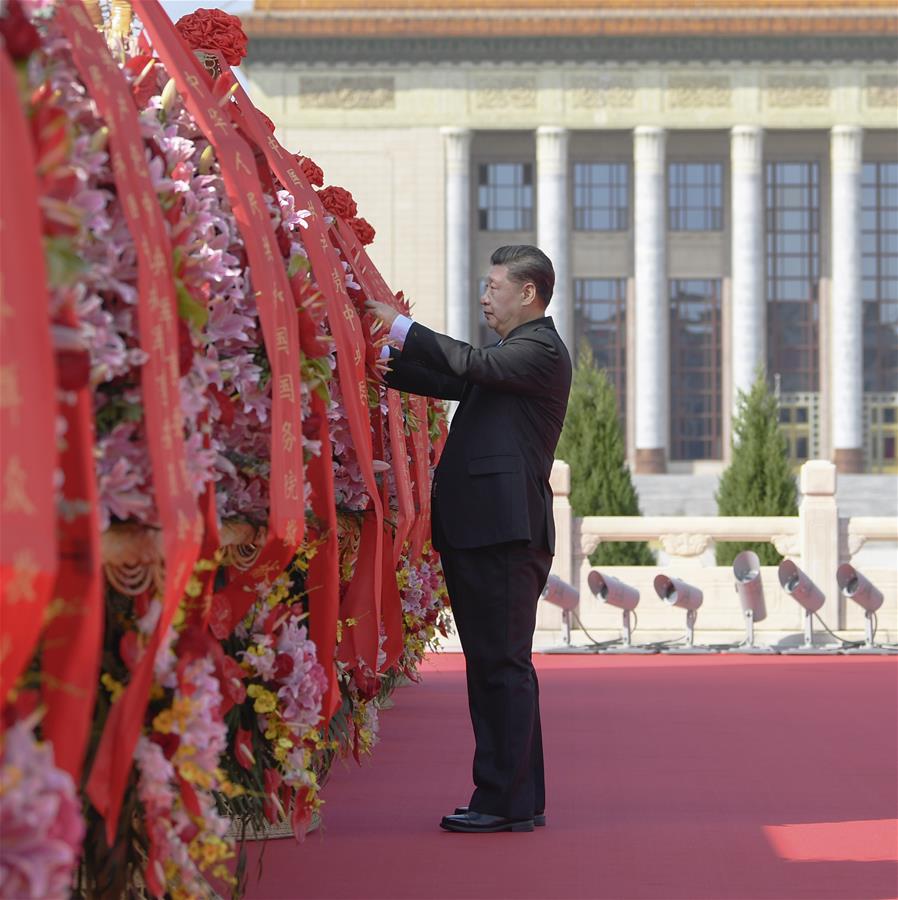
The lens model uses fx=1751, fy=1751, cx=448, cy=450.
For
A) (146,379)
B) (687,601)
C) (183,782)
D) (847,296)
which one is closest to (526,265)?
(146,379)

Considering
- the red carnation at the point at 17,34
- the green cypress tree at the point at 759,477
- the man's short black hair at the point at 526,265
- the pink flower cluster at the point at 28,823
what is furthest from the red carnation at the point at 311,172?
the green cypress tree at the point at 759,477

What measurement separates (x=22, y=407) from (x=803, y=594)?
11155mm

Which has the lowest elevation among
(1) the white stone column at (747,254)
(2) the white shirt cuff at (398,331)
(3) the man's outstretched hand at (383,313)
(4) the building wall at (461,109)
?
(2) the white shirt cuff at (398,331)

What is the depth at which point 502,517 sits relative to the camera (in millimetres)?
5332

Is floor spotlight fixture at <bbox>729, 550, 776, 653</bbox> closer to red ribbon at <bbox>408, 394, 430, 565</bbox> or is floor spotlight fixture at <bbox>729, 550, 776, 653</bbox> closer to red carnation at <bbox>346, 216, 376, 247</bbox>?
red ribbon at <bbox>408, 394, 430, 565</bbox>

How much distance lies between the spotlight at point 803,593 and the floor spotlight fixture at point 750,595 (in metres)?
0.20

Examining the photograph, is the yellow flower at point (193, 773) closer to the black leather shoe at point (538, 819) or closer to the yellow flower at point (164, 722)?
the yellow flower at point (164, 722)

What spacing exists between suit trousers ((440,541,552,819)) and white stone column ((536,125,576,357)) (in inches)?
1413

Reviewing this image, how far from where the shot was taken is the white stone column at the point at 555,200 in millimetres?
41250

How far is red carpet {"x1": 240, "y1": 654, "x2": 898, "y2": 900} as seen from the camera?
15.1ft

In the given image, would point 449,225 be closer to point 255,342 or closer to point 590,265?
point 590,265

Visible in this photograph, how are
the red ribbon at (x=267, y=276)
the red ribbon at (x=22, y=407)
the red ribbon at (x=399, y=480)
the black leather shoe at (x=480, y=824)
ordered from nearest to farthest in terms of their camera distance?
1. the red ribbon at (x=22, y=407)
2. the red ribbon at (x=267, y=276)
3. the black leather shoe at (x=480, y=824)
4. the red ribbon at (x=399, y=480)

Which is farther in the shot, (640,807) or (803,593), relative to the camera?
(803,593)

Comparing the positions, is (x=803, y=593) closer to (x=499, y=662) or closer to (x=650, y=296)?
(x=499, y=662)
